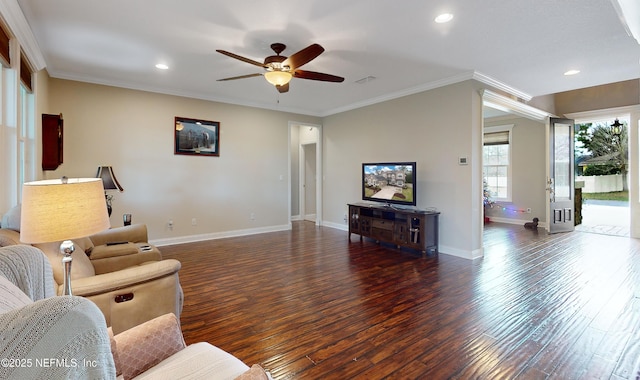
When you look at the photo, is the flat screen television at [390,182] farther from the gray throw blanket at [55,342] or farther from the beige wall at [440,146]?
the gray throw blanket at [55,342]

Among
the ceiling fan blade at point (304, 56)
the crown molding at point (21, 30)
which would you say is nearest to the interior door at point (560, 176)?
the ceiling fan blade at point (304, 56)

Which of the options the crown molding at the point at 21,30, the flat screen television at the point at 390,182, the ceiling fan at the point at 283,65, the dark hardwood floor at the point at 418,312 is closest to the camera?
the dark hardwood floor at the point at 418,312

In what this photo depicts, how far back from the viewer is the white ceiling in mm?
2676

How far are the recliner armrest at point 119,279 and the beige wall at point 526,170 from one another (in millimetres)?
7928

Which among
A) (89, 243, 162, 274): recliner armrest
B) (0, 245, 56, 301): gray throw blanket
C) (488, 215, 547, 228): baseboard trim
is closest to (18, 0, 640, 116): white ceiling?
(89, 243, 162, 274): recliner armrest

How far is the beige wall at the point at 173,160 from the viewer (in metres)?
4.61

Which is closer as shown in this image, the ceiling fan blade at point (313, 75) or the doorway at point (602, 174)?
the ceiling fan blade at point (313, 75)

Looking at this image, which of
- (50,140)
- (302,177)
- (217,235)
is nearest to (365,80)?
(217,235)

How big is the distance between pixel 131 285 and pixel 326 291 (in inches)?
73.0

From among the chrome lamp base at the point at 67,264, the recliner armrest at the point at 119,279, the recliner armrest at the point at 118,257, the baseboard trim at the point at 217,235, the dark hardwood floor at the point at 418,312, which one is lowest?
the dark hardwood floor at the point at 418,312

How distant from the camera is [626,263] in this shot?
411cm

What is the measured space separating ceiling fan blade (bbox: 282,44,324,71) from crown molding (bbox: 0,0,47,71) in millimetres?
2261

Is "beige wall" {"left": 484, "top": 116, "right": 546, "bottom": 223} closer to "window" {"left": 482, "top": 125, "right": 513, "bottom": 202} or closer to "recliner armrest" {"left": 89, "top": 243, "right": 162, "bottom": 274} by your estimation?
"window" {"left": 482, "top": 125, "right": 513, "bottom": 202}

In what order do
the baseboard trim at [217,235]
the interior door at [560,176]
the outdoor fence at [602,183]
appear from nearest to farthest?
the baseboard trim at [217,235], the interior door at [560,176], the outdoor fence at [602,183]
